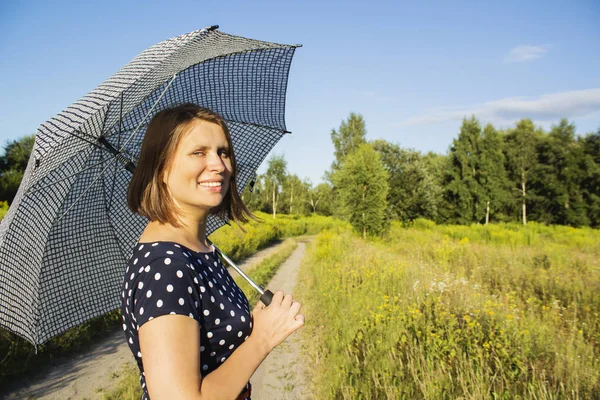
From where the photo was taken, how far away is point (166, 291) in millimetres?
1052

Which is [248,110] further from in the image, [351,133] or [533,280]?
[351,133]

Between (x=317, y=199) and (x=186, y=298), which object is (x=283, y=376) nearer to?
(x=186, y=298)

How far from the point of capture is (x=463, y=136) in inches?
1435

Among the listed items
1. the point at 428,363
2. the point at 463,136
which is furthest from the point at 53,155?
the point at 463,136

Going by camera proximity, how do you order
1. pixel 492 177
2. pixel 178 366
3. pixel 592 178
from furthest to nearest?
pixel 492 177 < pixel 592 178 < pixel 178 366

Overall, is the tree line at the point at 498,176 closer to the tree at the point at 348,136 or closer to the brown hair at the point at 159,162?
the tree at the point at 348,136

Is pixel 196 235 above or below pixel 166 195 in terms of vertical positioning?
below

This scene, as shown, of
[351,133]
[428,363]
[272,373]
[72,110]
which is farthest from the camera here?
[351,133]

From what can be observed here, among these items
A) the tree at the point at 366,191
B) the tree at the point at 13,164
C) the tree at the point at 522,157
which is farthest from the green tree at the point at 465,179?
the tree at the point at 13,164

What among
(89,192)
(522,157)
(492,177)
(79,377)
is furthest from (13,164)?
(522,157)

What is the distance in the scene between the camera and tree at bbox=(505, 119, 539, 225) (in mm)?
36312

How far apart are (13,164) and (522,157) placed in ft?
130

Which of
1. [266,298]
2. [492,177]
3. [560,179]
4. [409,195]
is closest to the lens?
[266,298]

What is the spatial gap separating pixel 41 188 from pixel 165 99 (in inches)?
32.3
